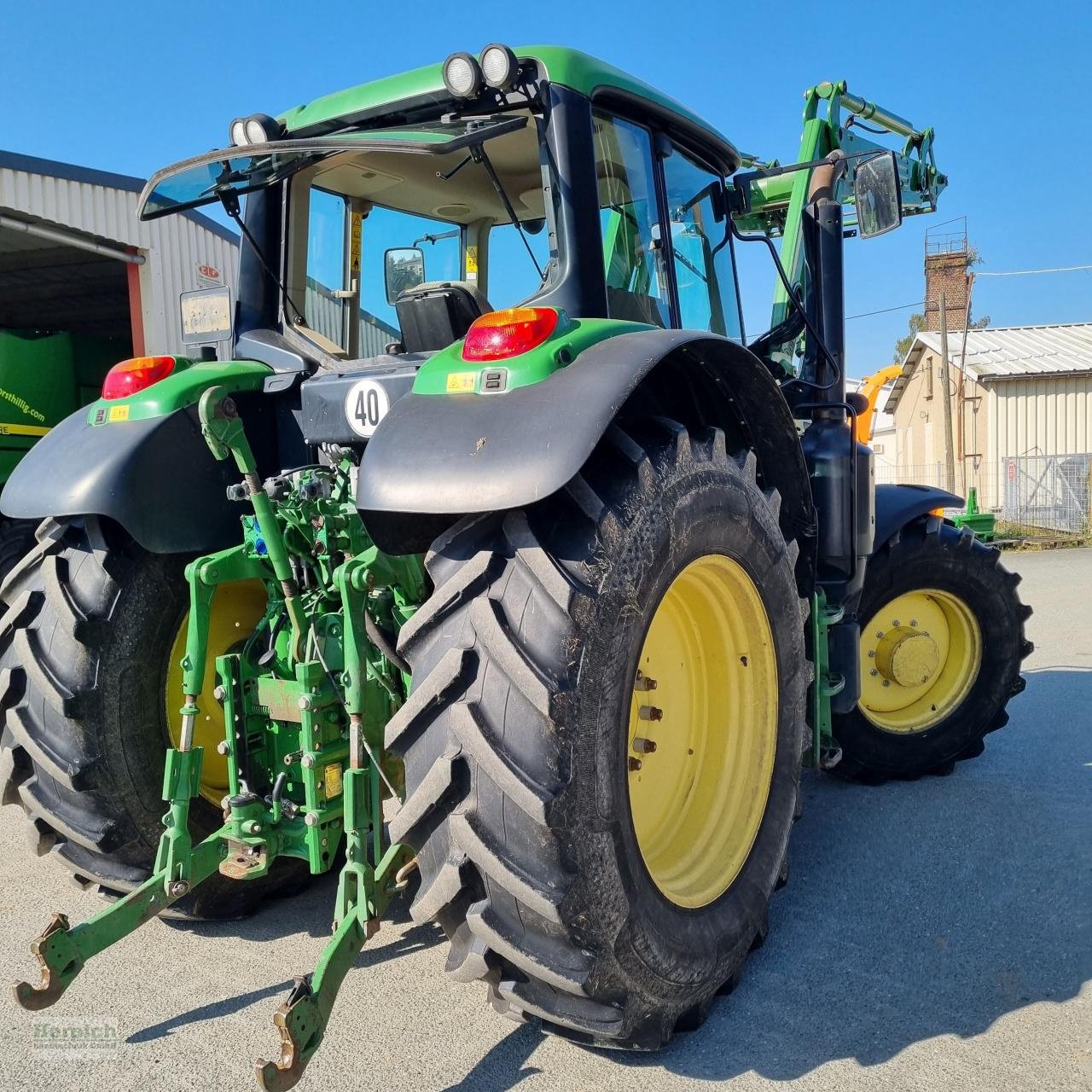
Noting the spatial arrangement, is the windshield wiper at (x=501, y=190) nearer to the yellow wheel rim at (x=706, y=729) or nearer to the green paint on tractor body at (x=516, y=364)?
the green paint on tractor body at (x=516, y=364)

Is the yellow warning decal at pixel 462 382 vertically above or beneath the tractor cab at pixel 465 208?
beneath

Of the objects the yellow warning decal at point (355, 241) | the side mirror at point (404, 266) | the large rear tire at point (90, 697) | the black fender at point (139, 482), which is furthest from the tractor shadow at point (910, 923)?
the yellow warning decal at point (355, 241)

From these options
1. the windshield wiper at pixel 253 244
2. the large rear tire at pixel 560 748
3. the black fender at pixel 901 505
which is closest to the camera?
the large rear tire at pixel 560 748

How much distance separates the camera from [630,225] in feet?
9.84

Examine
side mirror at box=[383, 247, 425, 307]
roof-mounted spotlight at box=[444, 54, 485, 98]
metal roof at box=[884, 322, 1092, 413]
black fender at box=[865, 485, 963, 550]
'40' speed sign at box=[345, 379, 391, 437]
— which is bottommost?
black fender at box=[865, 485, 963, 550]

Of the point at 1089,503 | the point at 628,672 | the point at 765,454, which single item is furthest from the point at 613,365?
the point at 1089,503

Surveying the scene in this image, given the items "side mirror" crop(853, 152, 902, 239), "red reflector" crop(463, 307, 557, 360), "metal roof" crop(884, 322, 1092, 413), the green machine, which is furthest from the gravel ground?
"metal roof" crop(884, 322, 1092, 413)

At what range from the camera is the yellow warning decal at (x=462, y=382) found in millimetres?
2148

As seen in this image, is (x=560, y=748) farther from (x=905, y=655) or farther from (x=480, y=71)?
(x=905, y=655)

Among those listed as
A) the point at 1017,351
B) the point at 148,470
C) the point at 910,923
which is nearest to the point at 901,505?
the point at 910,923

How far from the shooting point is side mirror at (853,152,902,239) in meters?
3.25

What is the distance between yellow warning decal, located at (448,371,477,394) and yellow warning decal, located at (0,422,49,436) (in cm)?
917

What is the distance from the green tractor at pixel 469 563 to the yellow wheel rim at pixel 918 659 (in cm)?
79

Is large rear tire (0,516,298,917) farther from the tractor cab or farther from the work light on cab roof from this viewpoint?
the work light on cab roof
